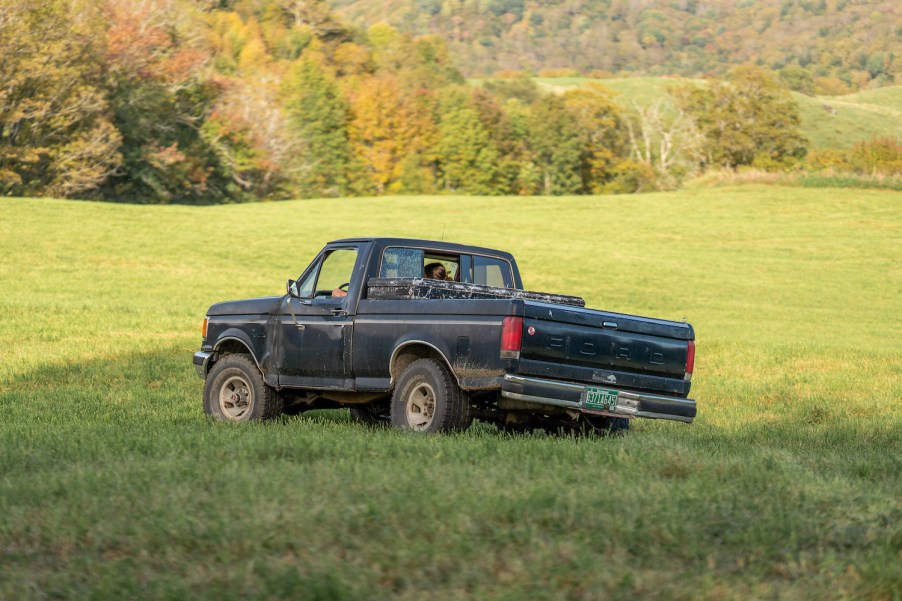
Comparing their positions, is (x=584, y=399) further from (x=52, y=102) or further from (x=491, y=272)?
(x=52, y=102)

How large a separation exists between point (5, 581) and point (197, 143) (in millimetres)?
68794

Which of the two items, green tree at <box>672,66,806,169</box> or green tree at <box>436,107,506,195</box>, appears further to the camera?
green tree at <box>672,66,806,169</box>

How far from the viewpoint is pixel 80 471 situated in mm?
7844

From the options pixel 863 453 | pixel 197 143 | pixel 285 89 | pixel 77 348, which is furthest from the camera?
pixel 285 89

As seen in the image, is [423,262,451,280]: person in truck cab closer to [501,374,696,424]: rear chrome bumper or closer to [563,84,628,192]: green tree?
[501,374,696,424]: rear chrome bumper

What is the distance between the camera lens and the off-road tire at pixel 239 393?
38.9ft

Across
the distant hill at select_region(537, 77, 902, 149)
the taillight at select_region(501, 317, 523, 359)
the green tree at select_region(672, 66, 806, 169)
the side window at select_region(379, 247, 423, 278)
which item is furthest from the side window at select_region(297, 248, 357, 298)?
the distant hill at select_region(537, 77, 902, 149)

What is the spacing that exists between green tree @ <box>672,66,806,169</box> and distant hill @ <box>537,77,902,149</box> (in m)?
26.9

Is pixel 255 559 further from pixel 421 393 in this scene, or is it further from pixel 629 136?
pixel 629 136

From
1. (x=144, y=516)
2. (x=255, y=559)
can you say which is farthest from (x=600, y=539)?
(x=144, y=516)

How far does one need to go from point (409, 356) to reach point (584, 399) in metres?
1.67

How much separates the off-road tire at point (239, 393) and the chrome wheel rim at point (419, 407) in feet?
6.70

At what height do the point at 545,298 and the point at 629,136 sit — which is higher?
the point at 629,136

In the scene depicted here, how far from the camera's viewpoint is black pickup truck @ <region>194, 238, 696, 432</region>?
383 inches
